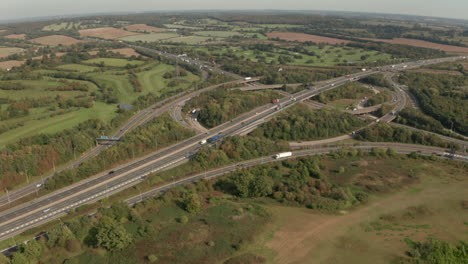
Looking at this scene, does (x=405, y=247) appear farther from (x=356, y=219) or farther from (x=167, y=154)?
(x=167, y=154)

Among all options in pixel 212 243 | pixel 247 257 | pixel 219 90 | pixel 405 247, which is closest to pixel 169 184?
pixel 212 243

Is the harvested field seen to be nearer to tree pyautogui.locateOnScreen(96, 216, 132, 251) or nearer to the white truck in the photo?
tree pyautogui.locateOnScreen(96, 216, 132, 251)

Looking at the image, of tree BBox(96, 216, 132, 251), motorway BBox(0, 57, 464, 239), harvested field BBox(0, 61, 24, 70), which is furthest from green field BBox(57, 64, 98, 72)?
tree BBox(96, 216, 132, 251)

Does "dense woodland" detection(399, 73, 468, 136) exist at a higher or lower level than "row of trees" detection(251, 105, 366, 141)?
higher

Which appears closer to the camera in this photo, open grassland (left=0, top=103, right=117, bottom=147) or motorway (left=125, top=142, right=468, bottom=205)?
motorway (left=125, top=142, right=468, bottom=205)

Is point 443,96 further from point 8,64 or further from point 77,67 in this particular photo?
point 8,64

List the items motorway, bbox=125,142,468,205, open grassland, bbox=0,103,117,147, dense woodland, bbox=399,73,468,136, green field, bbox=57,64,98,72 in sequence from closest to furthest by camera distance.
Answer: motorway, bbox=125,142,468,205, open grassland, bbox=0,103,117,147, dense woodland, bbox=399,73,468,136, green field, bbox=57,64,98,72

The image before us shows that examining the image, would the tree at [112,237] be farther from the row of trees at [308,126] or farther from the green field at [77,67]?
the green field at [77,67]
